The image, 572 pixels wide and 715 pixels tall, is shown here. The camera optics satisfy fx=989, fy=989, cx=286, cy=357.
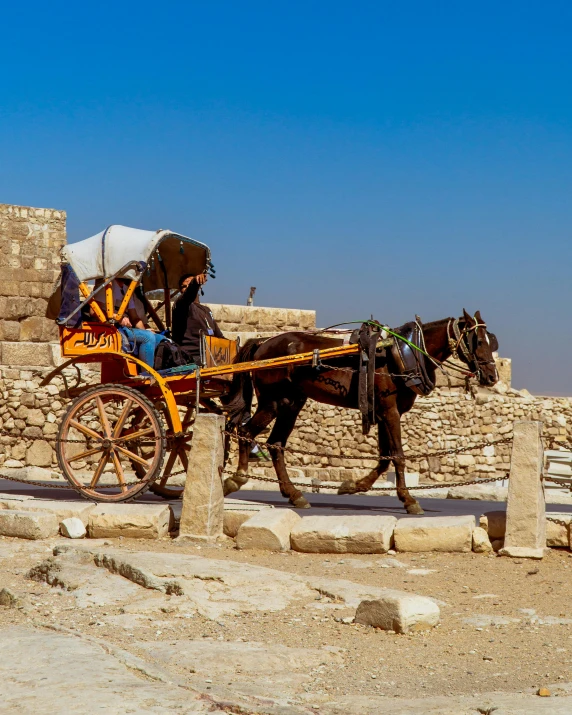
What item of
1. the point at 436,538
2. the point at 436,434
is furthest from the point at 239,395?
the point at 436,434

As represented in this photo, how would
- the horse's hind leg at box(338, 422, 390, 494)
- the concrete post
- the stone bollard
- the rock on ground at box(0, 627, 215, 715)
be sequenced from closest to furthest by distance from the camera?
the rock on ground at box(0, 627, 215, 715) < the concrete post < the stone bollard < the horse's hind leg at box(338, 422, 390, 494)

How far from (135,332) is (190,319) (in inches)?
34.1

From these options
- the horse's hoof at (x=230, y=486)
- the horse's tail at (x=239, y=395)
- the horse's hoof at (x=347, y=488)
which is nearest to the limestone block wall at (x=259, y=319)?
the horse's hoof at (x=347, y=488)

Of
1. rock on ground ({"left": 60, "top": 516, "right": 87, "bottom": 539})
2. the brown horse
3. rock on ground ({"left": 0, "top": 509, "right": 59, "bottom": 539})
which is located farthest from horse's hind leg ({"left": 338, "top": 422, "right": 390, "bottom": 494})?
rock on ground ({"left": 0, "top": 509, "right": 59, "bottom": 539})

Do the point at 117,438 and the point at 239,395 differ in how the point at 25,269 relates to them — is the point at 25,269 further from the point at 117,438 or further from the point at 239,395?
the point at 117,438

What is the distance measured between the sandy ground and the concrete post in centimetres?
18

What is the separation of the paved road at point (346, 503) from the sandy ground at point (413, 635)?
224 cm

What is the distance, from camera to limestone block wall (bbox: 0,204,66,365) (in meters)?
17.3

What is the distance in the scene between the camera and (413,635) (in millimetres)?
6047

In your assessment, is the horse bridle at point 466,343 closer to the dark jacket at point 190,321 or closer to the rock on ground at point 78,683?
the dark jacket at point 190,321

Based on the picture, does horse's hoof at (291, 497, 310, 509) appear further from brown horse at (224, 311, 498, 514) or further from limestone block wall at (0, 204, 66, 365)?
limestone block wall at (0, 204, 66, 365)

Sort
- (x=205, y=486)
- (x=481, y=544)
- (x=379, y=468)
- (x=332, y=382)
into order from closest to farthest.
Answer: (x=481, y=544)
(x=205, y=486)
(x=332, y=382)
(x=379, y=468)

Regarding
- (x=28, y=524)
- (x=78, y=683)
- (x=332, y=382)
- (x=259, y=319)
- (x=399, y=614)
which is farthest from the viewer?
(x=259, y=319)

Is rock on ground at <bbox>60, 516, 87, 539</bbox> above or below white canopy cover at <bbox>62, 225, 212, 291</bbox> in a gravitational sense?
below
